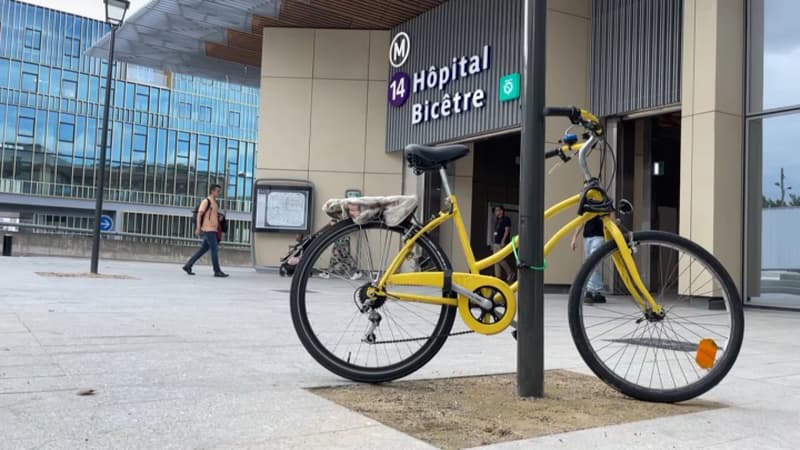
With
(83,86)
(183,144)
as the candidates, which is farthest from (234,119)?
(83,86)

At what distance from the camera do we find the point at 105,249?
22219mm

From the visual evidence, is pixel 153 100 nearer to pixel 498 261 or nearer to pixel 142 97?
pixel 142 97

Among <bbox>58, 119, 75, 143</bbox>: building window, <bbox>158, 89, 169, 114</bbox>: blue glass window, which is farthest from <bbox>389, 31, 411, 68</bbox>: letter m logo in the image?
<bbox>158, 89, 169, 114</bbox>: blue glass window

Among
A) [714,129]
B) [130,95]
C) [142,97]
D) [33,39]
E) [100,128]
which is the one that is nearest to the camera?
[714,129]

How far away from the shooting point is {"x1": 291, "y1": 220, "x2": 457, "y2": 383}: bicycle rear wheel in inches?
133

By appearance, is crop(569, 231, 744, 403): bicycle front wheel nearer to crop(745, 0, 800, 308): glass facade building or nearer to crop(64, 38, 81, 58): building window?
crop(745, 0, 800, 308): glass facade building

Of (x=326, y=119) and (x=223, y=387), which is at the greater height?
(x=326, y=119)

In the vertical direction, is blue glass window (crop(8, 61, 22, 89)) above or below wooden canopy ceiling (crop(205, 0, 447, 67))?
above

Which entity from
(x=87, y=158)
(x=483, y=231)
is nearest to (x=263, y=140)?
(x=483, y=231)

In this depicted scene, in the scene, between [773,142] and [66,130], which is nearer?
[773,142]

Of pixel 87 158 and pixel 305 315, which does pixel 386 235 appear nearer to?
pixel 305 315

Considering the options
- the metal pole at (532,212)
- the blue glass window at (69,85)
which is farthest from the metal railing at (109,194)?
the metal pole at (532,212)

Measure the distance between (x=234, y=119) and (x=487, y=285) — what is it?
216 ft

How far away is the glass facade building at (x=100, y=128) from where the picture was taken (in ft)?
173
